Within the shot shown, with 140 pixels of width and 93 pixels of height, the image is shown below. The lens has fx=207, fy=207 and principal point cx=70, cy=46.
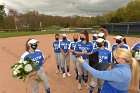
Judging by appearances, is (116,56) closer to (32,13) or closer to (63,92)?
(63,92)

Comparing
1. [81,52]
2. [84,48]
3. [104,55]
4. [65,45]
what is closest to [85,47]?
[84,48]

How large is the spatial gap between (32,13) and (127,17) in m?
45.4

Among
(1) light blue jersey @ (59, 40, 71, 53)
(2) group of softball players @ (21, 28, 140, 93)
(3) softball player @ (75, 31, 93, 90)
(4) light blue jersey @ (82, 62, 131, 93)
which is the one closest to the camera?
(4) light blue jersey @ (82, 62, 131, 93)

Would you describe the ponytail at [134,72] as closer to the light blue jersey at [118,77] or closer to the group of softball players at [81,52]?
the light blue jersey at [118,77]

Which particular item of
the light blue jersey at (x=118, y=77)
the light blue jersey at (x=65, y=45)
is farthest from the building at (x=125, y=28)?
the light blue jersey at (x=118, y=77)

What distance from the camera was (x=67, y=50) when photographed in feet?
32.4

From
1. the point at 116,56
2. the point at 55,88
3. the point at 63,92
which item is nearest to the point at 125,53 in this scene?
the point at 116,56

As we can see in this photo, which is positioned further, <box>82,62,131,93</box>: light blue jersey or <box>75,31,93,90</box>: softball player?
<box>75,31,93,90</box>: softball player

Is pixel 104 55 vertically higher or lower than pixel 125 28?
higher

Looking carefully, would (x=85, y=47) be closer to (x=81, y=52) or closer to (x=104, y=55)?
(x=81, y=52)

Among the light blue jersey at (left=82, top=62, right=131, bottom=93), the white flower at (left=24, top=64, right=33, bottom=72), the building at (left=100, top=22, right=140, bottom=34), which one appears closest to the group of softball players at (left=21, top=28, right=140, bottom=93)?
the light blue jersey at (left=82, top=62, right=131, bottom=93)

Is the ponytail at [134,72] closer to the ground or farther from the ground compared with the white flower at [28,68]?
farther from the ground

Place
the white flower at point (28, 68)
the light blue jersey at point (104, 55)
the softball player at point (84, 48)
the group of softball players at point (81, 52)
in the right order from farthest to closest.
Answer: the softball player at point (84, 48) → the light blue jersey at point (104, 55) → the group of softball players at point (81, 52) → the white flower at point (28, 68)

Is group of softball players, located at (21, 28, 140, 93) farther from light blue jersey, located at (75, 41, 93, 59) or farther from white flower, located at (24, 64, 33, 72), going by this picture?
white flower, located at (24, 64, 33, 72)
